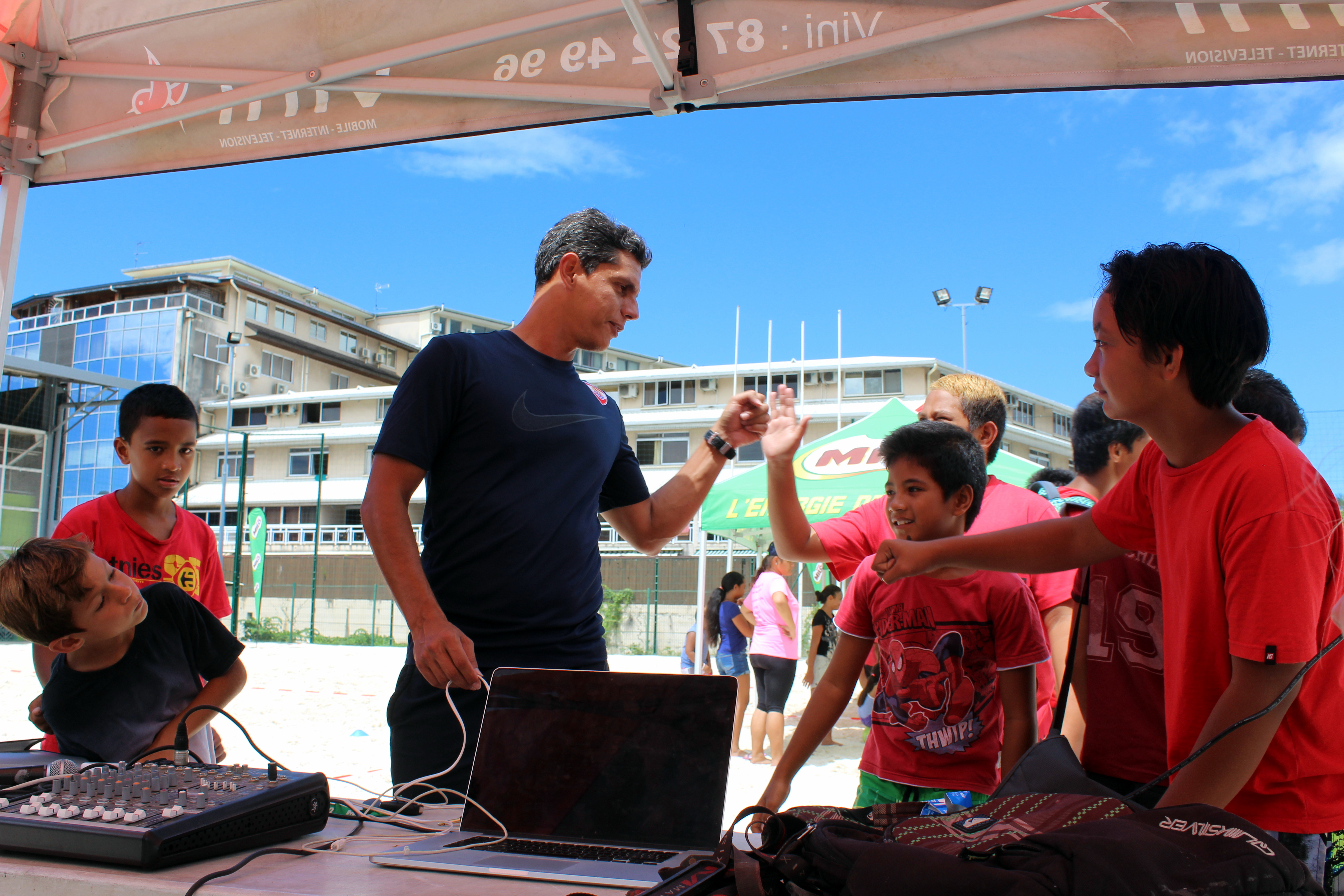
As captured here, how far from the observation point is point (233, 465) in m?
36.8

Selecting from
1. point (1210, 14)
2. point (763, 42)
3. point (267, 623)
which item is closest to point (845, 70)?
point (763, 42)

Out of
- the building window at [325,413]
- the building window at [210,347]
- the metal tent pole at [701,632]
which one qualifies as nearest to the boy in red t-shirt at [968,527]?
the metal tent pole at [701,632]

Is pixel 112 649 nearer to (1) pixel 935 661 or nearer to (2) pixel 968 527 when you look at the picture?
(1) pixel 935 661

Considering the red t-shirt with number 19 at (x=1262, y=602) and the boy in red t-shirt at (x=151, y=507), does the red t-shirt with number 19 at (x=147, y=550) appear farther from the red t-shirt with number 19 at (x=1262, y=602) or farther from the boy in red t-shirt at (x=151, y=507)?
the red t-shirt with number 19 at (x=1262, y=602)

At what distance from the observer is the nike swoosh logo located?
1.99 metres

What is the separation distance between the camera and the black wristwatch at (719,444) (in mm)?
2375

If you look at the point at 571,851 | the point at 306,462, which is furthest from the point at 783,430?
the point at 306,462

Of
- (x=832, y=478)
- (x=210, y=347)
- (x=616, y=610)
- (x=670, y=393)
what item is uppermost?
(x=210, y=347)

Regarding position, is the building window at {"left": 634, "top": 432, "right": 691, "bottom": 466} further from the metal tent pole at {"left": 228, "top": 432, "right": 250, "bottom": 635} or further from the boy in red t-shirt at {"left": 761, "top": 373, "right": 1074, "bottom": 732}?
the boy in red t-shirt at {"left": 761, "top": 373, "right": 1074, "bottom": 732}

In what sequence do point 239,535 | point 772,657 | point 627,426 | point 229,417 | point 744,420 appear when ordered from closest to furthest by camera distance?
1. point 744,420
2. point 772,657
3. point 239,535
4. point 627,426
5. point 229,417

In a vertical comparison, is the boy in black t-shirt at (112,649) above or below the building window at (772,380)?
below

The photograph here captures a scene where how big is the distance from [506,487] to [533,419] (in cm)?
17

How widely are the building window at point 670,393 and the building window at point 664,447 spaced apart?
82.3 inches

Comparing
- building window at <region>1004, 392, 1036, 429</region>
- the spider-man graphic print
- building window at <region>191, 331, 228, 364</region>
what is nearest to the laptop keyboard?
the spider-man graphic print
